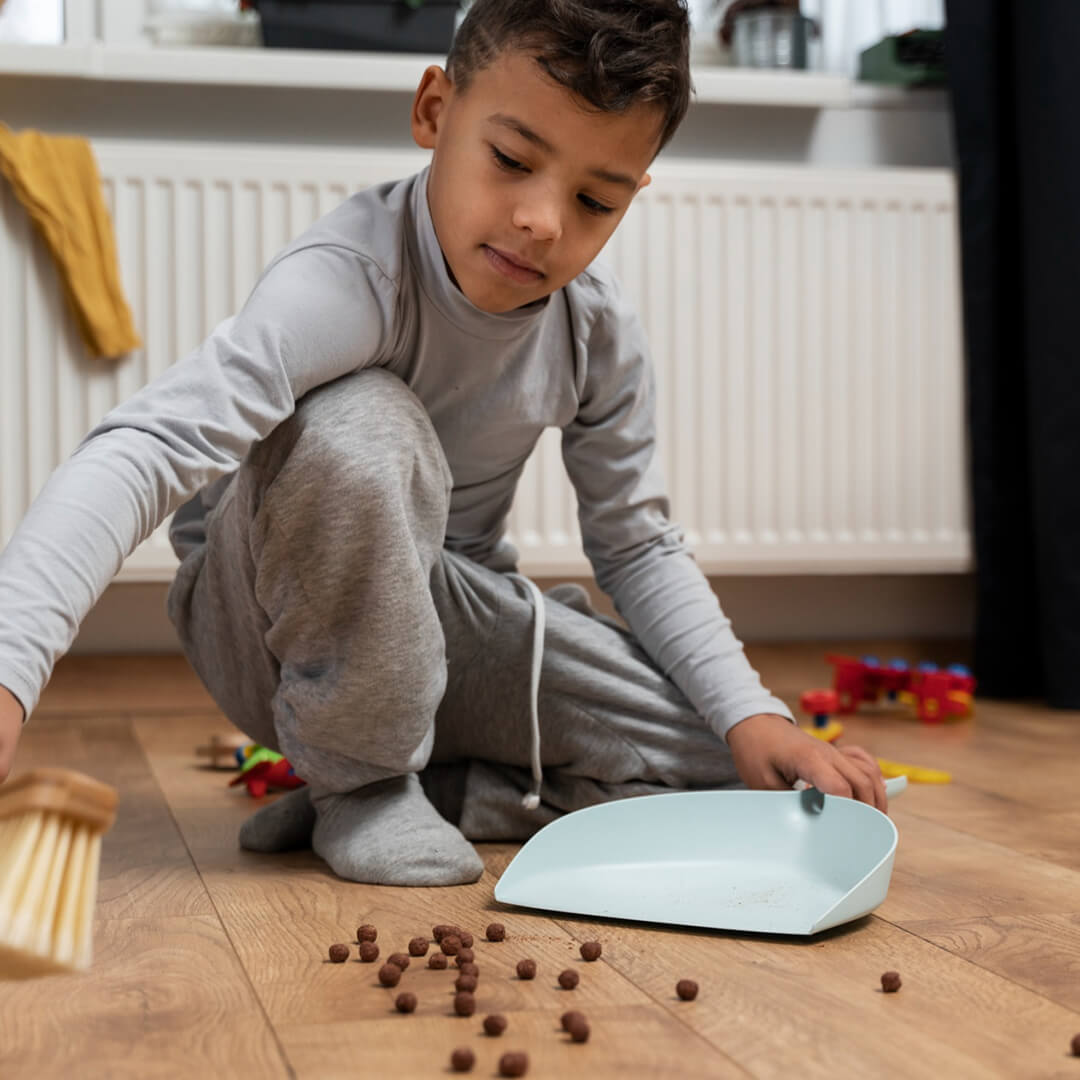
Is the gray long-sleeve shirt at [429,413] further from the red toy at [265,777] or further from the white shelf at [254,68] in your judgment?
the white shelf at [254,68]

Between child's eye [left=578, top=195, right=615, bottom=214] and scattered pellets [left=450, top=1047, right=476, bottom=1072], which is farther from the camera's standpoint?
child's eye [left=578, top=195, right=615, bottom=214]

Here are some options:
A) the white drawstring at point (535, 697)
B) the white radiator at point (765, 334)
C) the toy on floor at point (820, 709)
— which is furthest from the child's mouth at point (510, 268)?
the white radiator at point (765, 334)

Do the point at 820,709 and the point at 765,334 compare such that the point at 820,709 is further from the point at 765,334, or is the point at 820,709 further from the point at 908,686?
the point at 765,334

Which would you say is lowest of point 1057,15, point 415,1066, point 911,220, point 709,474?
point 415,1066

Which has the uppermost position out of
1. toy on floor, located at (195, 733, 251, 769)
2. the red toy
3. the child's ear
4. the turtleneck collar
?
the child's ear

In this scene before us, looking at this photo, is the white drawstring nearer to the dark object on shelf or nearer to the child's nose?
the child's nose

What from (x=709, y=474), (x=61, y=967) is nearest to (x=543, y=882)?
(x=61, y=967)

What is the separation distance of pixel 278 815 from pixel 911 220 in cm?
138

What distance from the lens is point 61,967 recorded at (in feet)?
1.71

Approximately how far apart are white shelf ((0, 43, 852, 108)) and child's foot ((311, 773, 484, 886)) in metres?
1.18

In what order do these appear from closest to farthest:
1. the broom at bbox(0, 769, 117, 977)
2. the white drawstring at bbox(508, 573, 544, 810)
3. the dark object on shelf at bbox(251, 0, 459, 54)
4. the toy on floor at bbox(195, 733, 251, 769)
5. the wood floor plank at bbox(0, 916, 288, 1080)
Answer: the broom at bbox(0, 769, 117, 977) → the wood floor plank at bbox(0, 916, 288, 1080) → the white drawstring at bbox(508, 573, 544, 810) → the toy on floor at bbox(195, 733, 251, 769) → the dark object on shelf at bbox(251, 0, 459, 54)

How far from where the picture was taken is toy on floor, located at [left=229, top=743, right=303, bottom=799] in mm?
1329

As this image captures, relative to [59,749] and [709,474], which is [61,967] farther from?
[709,474]

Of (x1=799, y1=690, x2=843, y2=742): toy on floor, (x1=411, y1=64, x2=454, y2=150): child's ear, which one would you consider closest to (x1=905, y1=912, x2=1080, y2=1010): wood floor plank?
(x1=411, y1=64, x2=454, y2=150): child's ear
